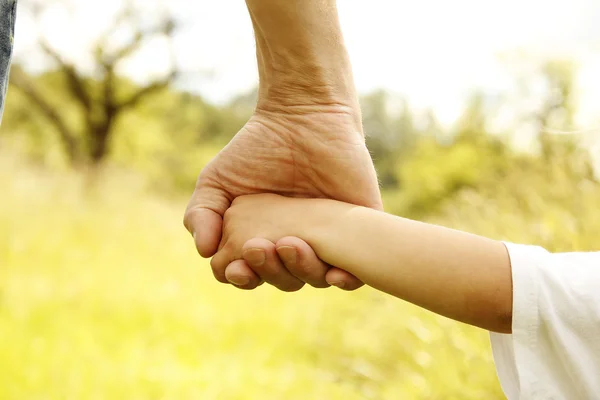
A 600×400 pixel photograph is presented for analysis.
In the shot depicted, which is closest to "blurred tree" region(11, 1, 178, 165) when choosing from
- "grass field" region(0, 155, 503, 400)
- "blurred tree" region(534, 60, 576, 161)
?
"grass field" region(0, 155, 503, 400)

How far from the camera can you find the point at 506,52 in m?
7.75

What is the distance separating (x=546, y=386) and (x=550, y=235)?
1.56 metres

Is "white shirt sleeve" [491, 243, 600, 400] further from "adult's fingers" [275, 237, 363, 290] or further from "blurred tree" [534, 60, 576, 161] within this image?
"blurred tree" [534, 60, 576, 161]

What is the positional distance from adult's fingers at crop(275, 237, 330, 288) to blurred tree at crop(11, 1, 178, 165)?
7.56m

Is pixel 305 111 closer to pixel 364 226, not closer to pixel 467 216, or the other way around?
pixel 364 226

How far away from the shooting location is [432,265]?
0.85 m

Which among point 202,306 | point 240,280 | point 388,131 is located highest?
point 240,280

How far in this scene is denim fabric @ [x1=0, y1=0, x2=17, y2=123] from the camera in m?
0.72

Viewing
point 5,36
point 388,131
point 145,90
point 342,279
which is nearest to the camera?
point 5,36

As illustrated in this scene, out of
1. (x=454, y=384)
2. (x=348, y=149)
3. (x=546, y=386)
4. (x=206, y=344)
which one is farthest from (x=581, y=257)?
(x=206, y=344)

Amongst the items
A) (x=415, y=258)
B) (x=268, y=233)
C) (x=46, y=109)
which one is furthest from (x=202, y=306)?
(x=46, y=109)

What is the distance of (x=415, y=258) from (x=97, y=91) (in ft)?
28.2

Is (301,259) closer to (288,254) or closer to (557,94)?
(288,254)

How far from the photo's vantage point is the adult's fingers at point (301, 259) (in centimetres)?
98
